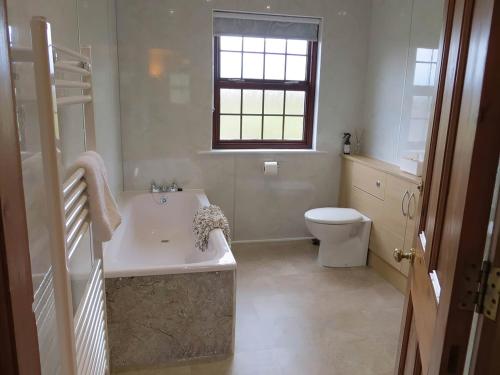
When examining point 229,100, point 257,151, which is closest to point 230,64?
point 229,100

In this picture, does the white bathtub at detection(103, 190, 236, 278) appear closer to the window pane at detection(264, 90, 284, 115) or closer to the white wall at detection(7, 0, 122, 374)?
the white wall at detection(7, 0, 122, 374)

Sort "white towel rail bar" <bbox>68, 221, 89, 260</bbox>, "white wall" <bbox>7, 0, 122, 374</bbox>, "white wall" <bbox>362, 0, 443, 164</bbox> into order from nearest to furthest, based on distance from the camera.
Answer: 1. "white wall" <bbox>7, 0, 122, 374</bbox>
2. "white towel rail bar" <bbox>68, 221, 89, 260</bbox>
3. "white wall" <bbox>362, 0, 443, 164</bbox>

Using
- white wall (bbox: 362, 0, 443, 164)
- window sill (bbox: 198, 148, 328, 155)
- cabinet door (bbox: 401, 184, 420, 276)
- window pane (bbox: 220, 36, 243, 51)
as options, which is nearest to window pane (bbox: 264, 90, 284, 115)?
window sill (bbox: 198, 148, 328, 155)

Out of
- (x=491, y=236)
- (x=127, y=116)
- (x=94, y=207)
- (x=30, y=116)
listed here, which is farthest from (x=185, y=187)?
(x=491, y=236)

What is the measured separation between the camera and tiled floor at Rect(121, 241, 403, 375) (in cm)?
216

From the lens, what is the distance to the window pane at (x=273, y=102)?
12.5ft

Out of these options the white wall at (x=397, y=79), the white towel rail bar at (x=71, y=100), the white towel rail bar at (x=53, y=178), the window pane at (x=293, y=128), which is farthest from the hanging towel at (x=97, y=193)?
the window pane at (x=293, y=128)

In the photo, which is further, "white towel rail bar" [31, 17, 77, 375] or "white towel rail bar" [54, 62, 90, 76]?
"white towel rail bar" [54, 62, 90, 76]

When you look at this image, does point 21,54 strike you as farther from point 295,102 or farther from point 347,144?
point 347,144

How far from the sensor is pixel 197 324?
7.00 feet

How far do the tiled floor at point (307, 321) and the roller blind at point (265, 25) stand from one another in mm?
2003

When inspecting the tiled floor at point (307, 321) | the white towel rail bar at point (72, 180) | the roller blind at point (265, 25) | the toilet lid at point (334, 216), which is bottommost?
the tiled floor at point (307, 321)

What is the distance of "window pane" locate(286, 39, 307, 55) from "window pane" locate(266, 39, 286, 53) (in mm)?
49

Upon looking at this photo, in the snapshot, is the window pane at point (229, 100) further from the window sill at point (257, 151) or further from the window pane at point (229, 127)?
the window sill at point (257, 151)
